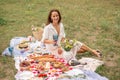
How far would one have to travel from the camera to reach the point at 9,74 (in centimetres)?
577

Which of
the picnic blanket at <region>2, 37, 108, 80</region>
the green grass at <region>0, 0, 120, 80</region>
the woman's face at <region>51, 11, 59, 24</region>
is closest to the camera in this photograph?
the picnic blanket at <region>2, 37, 108, 80</region>

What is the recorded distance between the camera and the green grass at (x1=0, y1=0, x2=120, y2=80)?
253 inches

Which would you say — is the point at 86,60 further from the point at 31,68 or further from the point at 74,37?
the point at 74,37

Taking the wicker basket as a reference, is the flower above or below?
below

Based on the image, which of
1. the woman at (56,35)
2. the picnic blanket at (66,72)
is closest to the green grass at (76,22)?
the picnic blanket at (66,72)

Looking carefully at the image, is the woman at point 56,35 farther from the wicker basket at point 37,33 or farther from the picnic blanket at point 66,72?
the wicker basket at point 37,33

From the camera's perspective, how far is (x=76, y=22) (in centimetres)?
920

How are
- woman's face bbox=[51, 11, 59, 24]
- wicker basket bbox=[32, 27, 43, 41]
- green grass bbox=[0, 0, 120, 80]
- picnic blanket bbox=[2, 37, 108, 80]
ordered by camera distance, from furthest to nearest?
wicker basket bbox=[32, 27, 43, 41] < green grass bbox=[0, 0, 120, 80] < woman's face bbox=[51, 11, 59, 24] < picnic blanket bbox=[2, 37, 108, 80]

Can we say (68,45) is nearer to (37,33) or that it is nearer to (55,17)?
(55,17)

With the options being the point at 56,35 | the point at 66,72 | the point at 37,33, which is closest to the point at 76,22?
the point at 37,33

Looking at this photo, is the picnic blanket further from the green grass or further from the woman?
the woman

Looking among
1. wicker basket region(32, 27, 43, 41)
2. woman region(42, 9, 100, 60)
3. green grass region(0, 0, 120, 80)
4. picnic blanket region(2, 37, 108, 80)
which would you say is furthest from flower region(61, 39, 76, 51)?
wicker basket region(32, 27, 43, 41)

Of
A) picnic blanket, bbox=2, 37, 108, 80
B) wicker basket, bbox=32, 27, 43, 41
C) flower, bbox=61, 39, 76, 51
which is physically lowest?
picnic blanket, bbox=2, 37, 108, 80

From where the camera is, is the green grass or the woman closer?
the woman
